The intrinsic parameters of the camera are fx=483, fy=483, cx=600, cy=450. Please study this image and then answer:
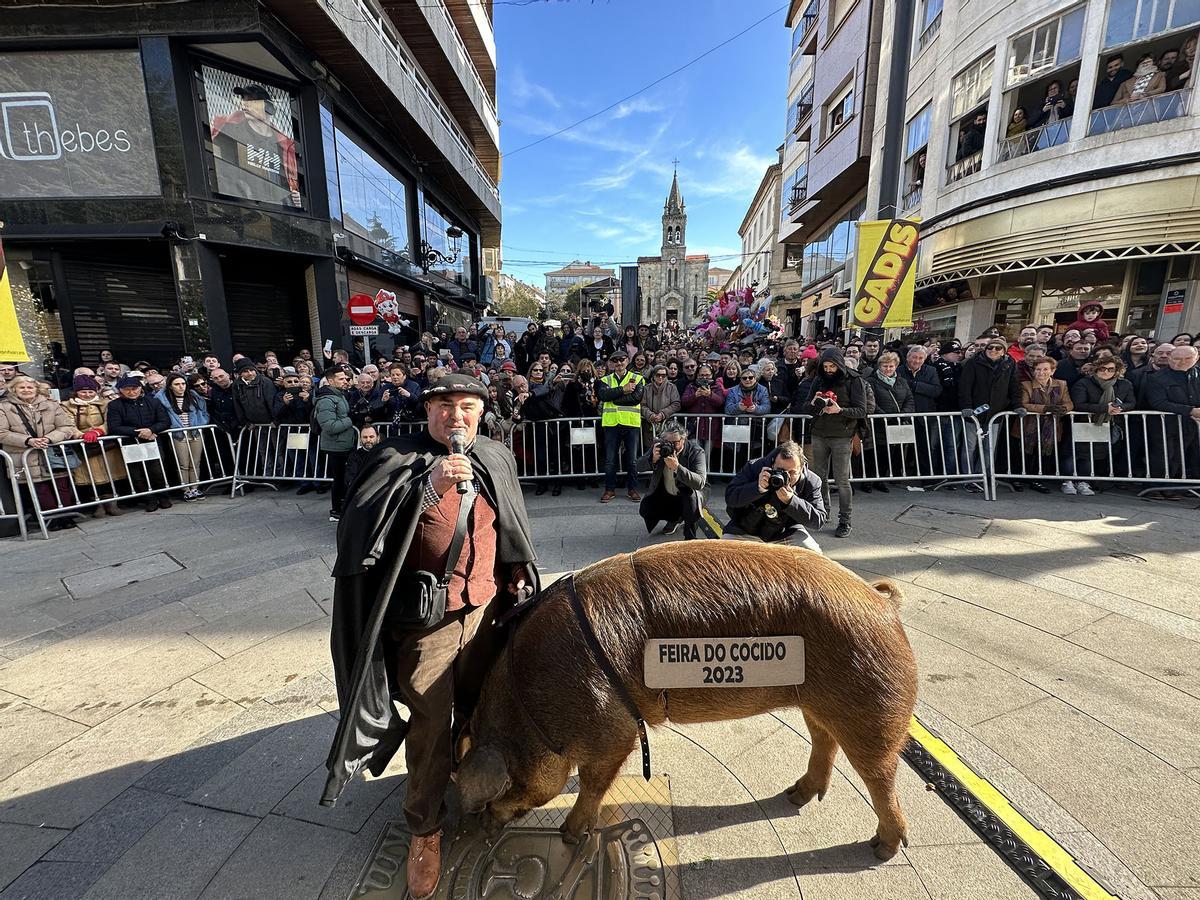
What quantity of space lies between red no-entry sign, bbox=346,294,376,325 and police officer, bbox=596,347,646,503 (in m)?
6.36

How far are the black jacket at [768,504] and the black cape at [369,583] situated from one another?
2.85 meters

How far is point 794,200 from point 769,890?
113ft

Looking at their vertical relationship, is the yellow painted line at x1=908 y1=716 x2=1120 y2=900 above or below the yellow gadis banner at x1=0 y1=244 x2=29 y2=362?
below

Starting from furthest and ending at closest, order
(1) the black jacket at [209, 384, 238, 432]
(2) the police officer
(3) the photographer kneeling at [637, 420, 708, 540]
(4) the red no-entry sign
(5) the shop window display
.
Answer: (5) the shop window display → (4) the red no-entry sign → (1) the black jacket at [209, 384, 238, 432] → (2) the police officer → (3) the photographer kneeling at [637, 420, 708, 540]

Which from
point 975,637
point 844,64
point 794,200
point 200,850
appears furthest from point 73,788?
point 794,200

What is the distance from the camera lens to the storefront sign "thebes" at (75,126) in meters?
10.7

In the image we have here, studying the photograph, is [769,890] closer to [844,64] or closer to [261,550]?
[261,550]

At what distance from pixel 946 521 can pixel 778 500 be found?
3.19 meters

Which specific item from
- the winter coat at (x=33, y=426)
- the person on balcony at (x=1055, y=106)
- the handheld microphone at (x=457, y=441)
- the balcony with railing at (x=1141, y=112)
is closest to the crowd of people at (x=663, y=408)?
the winter coat at (x=33, y=426)

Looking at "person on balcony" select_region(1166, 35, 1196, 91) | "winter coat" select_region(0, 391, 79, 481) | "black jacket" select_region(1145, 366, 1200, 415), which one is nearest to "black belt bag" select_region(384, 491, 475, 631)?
"winter coat" select_region(0, 391, 79, 481)

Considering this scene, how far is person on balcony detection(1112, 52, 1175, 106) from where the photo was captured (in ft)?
36.9

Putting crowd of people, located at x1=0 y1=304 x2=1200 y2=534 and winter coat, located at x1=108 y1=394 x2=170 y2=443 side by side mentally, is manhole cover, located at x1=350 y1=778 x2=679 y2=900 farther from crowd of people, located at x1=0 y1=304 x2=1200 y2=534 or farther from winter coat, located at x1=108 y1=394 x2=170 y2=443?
winter coat, located at x1=108 y1=394 x2=170 y2=443

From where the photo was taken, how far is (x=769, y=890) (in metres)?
Answer: 1.95

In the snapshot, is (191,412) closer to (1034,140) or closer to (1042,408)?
(1042,408)
